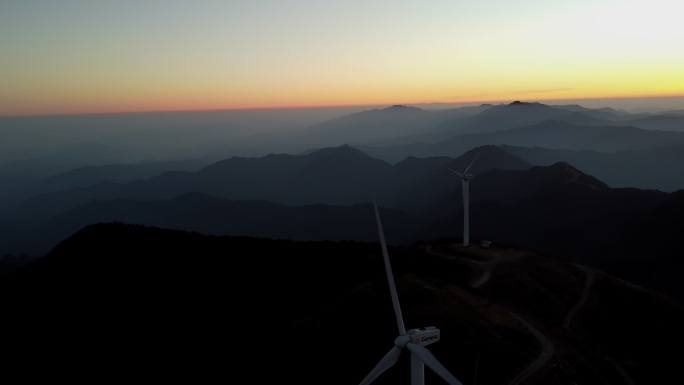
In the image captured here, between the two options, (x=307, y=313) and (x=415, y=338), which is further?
(x=307, y=313)

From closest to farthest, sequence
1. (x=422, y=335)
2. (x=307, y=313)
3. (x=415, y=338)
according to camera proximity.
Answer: (x=415, y=338), (x=422, y=335), (x=307, y=313)

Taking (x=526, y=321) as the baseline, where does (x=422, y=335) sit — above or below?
above

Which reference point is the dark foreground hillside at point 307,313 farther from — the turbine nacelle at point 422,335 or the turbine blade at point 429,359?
the turbine nacelle at point 422,335

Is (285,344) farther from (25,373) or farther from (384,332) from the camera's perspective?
(25,373)

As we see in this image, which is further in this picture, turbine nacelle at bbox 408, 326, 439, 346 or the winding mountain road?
the winding mountain road

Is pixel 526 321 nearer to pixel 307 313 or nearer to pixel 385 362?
pixel 307 313

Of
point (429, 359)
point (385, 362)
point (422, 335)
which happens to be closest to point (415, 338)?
point (422, 335)

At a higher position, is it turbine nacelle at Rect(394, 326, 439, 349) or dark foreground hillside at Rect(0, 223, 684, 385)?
turbine nacelle at Rect(394, 326, 439, 349)

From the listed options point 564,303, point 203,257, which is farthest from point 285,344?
point 203,257

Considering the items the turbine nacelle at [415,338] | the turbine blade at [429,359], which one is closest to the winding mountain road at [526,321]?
the turbine nacelle at [415,338]

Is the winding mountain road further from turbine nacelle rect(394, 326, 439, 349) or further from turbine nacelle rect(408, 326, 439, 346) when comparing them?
turbine nacelle rect(394, 326, 439, 349)

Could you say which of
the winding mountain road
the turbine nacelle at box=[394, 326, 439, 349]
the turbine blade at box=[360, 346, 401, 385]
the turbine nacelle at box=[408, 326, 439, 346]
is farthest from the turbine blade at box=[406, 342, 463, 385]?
the winding mountain road
